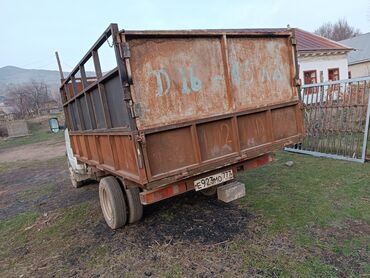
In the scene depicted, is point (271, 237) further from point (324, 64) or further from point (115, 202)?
point (324, 64)

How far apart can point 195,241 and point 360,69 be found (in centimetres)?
3274

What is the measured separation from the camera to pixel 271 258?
3051 millimetres

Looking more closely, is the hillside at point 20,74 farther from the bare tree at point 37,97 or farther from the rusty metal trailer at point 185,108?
the rusty metal trailer at point 185,108

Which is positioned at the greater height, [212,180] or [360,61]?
[360,61]

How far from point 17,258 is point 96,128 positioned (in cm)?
210

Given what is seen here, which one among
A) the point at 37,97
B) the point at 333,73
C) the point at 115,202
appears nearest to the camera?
the point at 115,202

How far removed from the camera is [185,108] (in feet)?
10.4

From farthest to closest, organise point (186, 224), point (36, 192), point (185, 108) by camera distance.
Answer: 1. point (36, 192)
2. point (186, 224)
3. point (185, 108)

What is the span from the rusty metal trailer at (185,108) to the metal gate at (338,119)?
8.43 ft

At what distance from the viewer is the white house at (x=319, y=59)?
67.1ft

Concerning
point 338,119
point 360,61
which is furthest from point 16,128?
point 360,61

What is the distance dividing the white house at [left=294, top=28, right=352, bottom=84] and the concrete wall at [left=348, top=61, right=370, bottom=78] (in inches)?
322

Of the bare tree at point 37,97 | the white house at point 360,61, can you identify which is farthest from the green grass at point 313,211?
the bare tree at point 37,97

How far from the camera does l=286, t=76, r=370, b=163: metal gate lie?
248 inches
